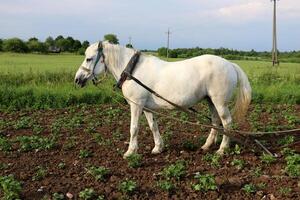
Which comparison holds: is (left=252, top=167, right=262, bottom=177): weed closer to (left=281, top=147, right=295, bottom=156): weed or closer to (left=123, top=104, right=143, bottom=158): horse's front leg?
(left=281, top=147, right=295, bottom=156): weed

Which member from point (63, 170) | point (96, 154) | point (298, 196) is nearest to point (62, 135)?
point (96, 154)

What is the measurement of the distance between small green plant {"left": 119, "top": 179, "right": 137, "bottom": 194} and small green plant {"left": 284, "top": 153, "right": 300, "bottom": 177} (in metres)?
1.98

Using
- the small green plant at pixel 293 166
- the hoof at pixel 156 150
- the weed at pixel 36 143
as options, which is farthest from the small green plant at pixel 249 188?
the weed at pixel 36 143

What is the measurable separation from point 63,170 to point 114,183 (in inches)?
41.4

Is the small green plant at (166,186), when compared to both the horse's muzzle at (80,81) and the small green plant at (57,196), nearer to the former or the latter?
the small green plant at (57,196)

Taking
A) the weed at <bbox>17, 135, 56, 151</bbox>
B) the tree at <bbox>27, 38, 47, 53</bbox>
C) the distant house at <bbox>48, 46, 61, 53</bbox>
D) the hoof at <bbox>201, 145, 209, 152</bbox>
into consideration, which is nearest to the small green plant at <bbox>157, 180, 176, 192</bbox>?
the hoof at <bbox>201, 145, 209, 152</bbox>

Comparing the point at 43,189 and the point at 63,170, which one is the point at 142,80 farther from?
the point at 43,189

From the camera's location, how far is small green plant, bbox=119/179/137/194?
4879mm

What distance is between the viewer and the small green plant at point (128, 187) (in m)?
4.88

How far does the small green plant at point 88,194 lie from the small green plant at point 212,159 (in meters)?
1.84

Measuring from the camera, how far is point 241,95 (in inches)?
251

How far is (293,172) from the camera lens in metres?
5.25

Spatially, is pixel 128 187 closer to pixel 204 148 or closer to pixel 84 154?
pixel 84 154

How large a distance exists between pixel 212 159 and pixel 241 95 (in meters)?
1.12
